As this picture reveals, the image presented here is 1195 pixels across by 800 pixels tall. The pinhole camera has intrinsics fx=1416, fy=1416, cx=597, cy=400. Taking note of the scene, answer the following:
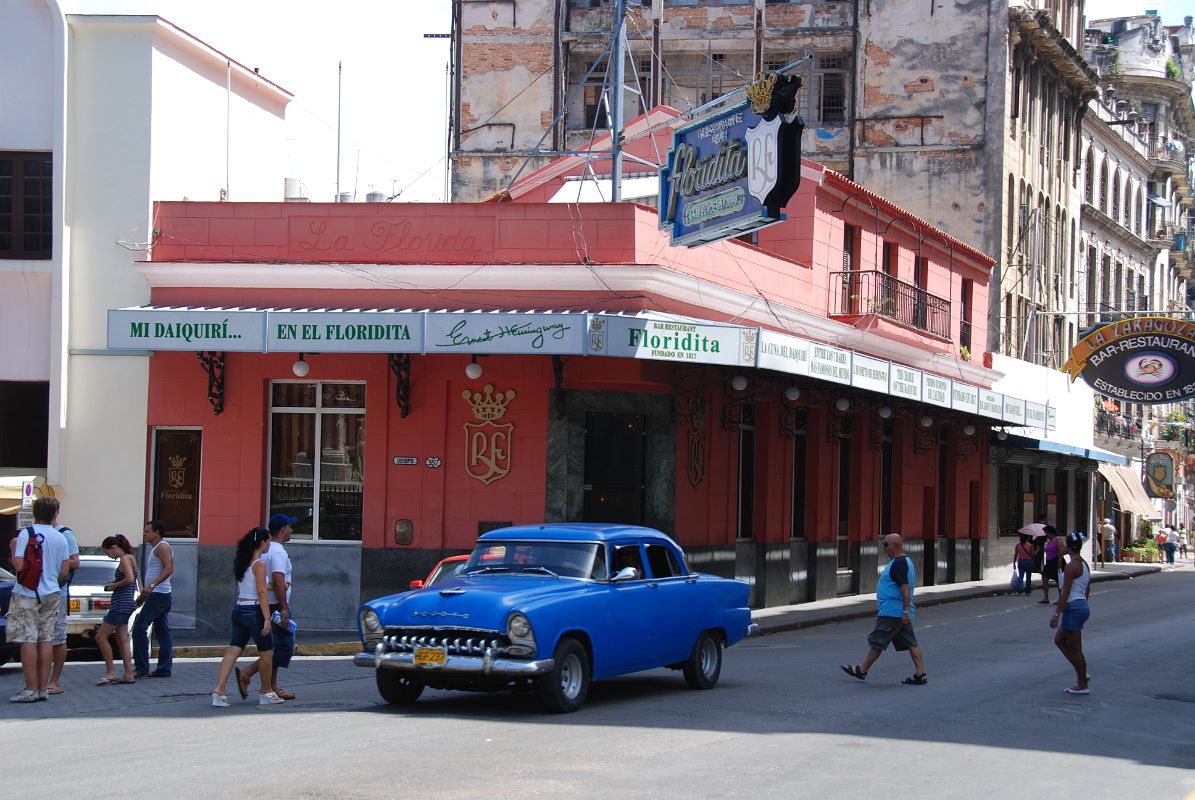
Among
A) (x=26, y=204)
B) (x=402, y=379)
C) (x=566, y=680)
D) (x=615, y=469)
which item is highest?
(x=26, y=204)

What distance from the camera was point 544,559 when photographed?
12.8 m

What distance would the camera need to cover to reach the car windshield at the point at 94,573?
60.3ft

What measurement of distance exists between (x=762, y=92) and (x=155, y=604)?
9761mm

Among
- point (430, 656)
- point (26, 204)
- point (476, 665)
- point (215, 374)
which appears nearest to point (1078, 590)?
point (476, 665)

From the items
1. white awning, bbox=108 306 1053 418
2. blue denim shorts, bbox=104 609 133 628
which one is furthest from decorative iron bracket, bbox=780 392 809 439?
blue denim shorts, bbox=104 609 133 628

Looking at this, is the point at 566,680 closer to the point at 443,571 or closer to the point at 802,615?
the point at 443,571

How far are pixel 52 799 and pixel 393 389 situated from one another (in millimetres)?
13357

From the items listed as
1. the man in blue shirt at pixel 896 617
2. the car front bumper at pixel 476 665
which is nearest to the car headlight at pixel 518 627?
the car front bumper at pixel 476 665

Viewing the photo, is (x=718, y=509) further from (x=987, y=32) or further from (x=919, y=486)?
(x=987, y=32)

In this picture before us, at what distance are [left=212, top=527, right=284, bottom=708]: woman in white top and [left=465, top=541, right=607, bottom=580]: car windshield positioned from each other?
1890 mm

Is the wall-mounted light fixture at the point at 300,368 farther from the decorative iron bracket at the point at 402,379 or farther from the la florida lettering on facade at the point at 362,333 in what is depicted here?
the la florida lettering on facade at the point at 362,333

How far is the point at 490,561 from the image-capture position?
13000 millimetres

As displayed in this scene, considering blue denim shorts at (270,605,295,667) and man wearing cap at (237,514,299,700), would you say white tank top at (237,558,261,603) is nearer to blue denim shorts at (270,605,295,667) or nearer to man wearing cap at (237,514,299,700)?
man wearing cap at (237,514,299,700)

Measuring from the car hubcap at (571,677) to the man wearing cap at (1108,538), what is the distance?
38962 mm
